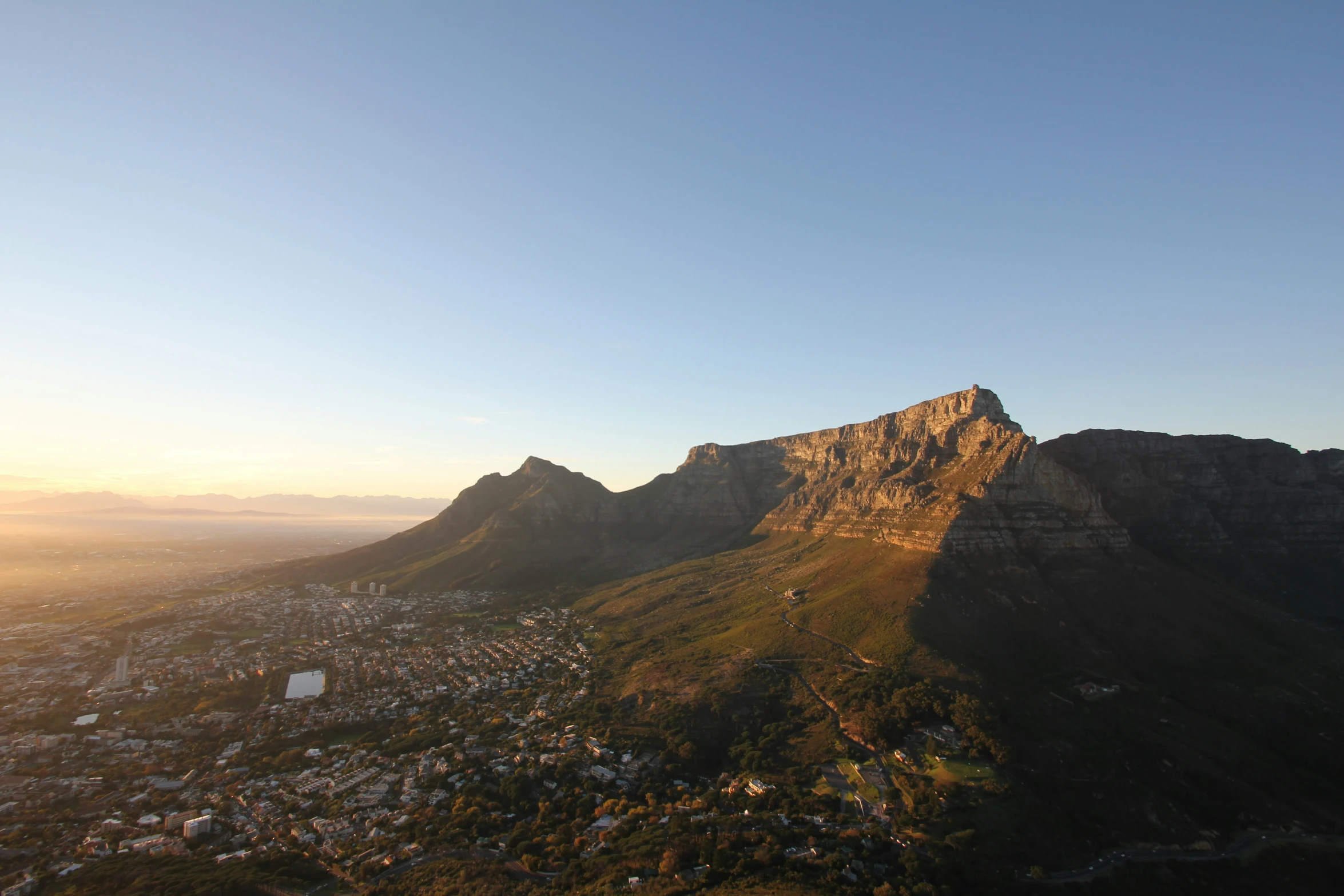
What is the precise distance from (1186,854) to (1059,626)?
39332 millimetres

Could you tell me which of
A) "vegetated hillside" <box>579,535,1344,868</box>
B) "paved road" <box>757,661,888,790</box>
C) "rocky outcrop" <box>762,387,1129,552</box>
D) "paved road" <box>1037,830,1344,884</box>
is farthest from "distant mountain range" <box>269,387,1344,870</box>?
"paved road" <box>1037,830,1344,884</box>

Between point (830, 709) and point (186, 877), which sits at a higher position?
point (830, 709)

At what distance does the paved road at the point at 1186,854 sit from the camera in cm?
5075

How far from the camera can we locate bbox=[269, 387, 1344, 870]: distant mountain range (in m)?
63.3

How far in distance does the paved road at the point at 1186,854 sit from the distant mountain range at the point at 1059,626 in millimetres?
1353

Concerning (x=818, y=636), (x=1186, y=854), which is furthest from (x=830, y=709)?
(x=1186, y=854)

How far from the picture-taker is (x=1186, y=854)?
179ft

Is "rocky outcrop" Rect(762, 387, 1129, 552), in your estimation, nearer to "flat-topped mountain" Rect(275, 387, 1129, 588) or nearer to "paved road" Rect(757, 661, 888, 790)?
"flat-topped mountain" Rect(275, 387, 1129, 588)

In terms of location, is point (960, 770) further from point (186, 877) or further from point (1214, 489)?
point (1214, 489)

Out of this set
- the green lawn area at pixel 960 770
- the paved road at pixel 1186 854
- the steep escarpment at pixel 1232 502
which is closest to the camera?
the paved road at pixel 1186 854

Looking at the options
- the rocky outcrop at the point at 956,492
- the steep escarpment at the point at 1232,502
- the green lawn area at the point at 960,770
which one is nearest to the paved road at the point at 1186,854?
the green lawn area at the point at 960,770

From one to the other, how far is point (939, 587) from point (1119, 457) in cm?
6629

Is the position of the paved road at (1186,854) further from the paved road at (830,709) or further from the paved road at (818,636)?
the paved road at (818,636)

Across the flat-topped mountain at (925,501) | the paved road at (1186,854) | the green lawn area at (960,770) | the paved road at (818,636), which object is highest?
the flat-topped mountain at (925,501)
